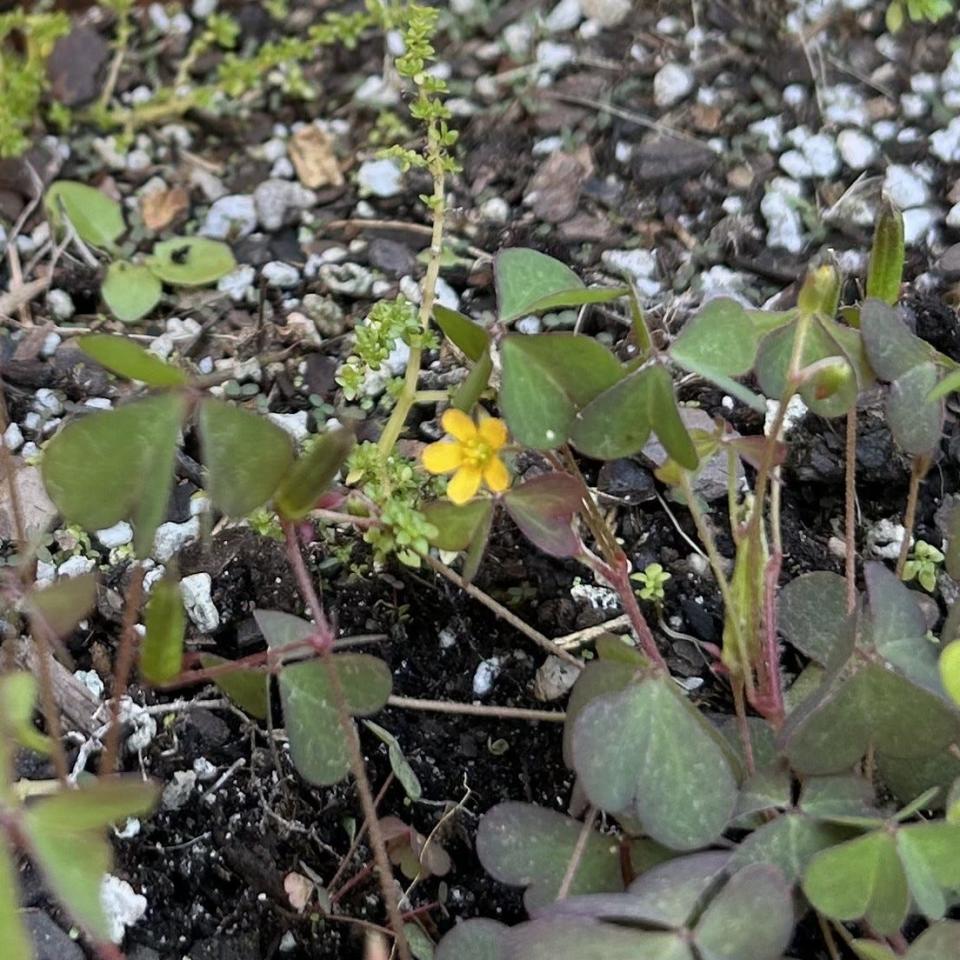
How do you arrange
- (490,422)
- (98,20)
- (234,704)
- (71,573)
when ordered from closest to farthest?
(490,422), (234,704), (71,573), (98,20)

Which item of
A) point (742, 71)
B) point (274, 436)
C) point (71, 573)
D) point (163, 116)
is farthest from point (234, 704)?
point (742, 71)

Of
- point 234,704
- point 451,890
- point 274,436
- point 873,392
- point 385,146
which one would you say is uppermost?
point 274,436

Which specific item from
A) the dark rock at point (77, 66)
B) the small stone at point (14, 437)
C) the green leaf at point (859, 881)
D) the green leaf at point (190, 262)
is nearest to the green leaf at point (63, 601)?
the small stone at point (14, 437)

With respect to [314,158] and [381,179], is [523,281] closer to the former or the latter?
[381,179]

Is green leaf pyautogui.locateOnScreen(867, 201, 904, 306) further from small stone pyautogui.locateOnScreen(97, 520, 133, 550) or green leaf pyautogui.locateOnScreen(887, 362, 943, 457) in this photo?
small stone pyautogui.locateOnScreen(97, 520, 133, 550)

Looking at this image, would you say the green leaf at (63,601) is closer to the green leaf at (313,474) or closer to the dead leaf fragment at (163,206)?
the green leaf at (313,474)

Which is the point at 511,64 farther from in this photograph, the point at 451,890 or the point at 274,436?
the point at 451,890
